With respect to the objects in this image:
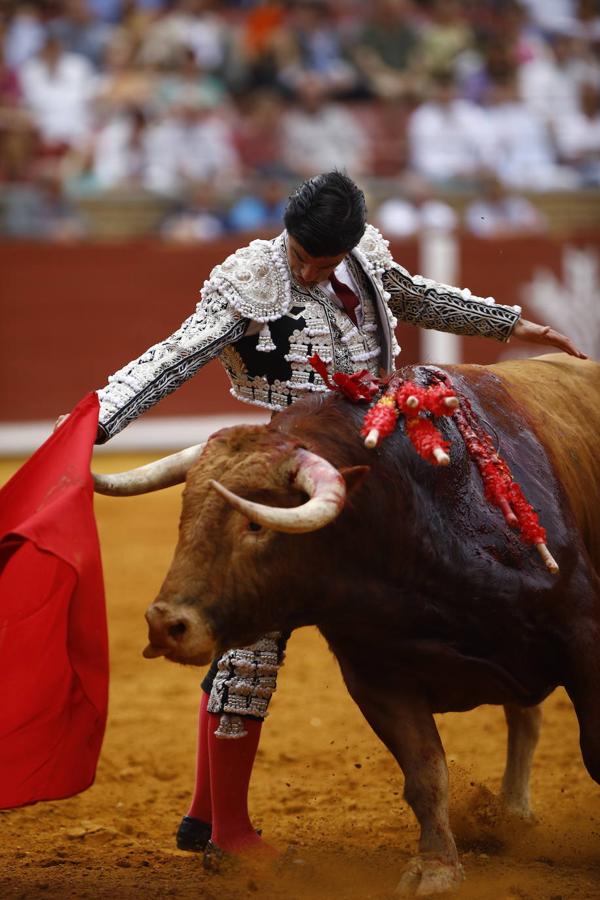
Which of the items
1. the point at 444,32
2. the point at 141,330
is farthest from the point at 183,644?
the point at 444,32

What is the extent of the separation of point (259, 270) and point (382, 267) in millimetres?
331

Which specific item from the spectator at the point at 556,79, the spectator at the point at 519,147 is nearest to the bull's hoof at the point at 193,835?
the spectator at the point at 519,147

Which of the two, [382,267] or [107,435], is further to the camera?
[382,267]

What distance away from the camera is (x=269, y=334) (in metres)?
3.01

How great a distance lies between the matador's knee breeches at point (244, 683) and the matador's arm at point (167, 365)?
0.62 m

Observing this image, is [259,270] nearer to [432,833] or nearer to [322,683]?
[432,833]

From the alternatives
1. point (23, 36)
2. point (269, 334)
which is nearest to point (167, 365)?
point (269, 334)

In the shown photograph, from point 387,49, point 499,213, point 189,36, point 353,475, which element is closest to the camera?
point 353,475

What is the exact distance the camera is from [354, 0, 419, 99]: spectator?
35.5 ft

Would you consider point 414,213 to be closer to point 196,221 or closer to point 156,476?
point 196,221

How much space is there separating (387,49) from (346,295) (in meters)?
8.52

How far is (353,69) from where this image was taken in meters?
10.8

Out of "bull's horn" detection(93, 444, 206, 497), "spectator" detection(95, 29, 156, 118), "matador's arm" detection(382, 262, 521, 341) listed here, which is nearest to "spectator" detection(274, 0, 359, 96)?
"spectator" detection(95, 29, 156, 118)

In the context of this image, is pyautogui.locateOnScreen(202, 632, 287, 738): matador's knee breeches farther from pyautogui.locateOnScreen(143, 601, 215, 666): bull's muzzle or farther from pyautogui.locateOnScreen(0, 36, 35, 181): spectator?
pyautogui.locateOnScreen(0, 36, 35, 181): spectator
